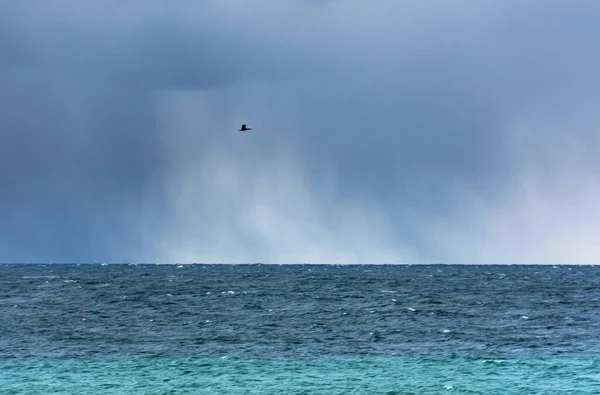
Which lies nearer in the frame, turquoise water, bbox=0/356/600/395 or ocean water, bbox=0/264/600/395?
turquoise water, bbox=0/356/600/395

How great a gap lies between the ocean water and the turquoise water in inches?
2.9

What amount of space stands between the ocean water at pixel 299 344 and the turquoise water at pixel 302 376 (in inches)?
2.9

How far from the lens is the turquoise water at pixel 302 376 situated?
4981cm

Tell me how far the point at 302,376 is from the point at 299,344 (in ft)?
46.7

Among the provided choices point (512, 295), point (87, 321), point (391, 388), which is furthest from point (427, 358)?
point (512, 295)

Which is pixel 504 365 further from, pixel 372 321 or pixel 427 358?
pixel 372 321

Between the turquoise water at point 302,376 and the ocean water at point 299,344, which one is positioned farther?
the ocean water at point 299,344

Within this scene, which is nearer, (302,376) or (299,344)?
(302,376)

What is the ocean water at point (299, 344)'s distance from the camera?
5150 cm

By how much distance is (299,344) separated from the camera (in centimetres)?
6788

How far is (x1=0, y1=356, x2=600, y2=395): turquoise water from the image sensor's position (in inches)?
1961

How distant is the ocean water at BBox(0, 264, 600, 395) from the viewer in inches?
2028

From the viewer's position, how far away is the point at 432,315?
91125 mm

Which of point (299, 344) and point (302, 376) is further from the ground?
point (299, 344)
